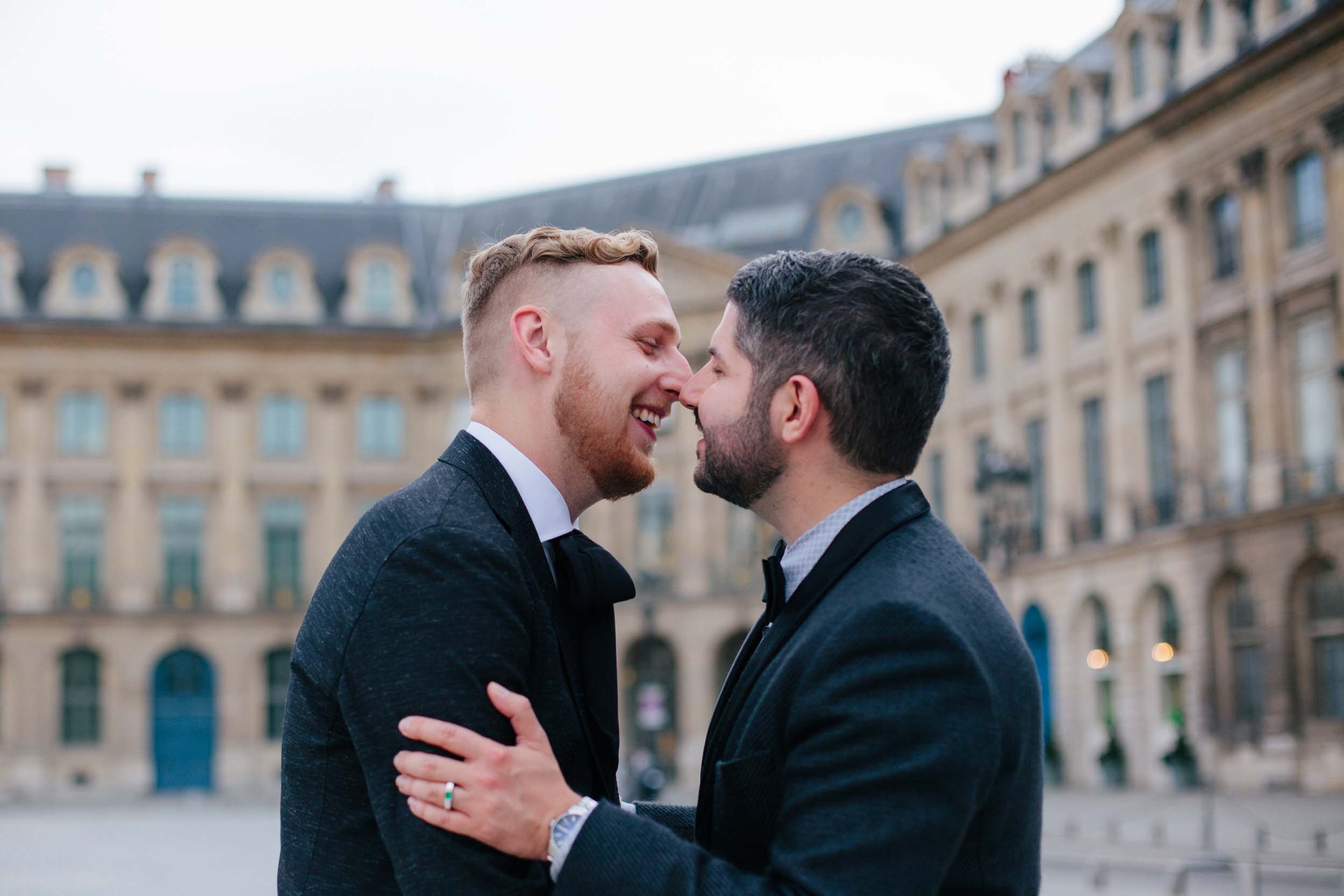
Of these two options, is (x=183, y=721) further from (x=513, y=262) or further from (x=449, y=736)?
(x=449, y=736)

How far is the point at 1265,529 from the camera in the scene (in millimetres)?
29719

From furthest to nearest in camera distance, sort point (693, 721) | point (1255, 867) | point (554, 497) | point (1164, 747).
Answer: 1. point (693, 721)
2. point (1164, 747)
3. point (1255, 867)
4. point (554, 497)

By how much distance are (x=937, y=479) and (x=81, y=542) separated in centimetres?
2603

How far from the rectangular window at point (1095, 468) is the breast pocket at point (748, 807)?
34553 mm

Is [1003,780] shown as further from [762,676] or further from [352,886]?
[352,886]

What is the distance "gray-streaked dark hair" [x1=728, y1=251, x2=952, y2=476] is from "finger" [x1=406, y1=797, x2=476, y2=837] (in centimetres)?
89

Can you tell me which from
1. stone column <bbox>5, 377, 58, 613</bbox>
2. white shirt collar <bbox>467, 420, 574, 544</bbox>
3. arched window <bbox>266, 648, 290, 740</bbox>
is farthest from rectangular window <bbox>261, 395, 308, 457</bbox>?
white shirt collar <bbox>467, 420, 574, 544</bbox>

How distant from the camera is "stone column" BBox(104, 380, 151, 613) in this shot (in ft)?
170

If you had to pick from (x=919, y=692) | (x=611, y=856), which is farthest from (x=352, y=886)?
(x=919, y=692)

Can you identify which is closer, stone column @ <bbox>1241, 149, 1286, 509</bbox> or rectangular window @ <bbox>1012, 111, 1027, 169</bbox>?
stone column @ <bbox>1241, 149, 1286, 509</bbox>

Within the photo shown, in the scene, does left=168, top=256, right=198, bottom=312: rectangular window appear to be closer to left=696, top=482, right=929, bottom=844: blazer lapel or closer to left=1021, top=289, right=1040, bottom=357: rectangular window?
left=1021, top=289, right=1040, bottom=357: rectangular window

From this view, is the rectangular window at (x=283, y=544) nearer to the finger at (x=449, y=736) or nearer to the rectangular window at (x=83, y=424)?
the rectangular window at (x=83, y=424)

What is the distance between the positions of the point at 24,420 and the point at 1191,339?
116 feet

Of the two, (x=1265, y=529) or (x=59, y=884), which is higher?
(x=1265, y=529)
